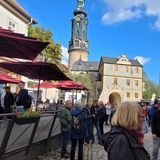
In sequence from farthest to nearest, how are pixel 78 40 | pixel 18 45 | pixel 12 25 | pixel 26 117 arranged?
pixel 78 40, pixel 12 25, pixel 26 117, pixel 18 45

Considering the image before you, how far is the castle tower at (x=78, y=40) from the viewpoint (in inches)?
4496

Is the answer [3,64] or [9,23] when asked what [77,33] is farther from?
[3,64]

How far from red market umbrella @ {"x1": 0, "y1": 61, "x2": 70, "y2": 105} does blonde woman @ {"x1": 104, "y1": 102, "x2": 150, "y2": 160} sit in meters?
8.74

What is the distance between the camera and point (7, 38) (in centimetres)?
718

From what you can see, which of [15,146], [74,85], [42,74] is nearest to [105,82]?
[74,85]

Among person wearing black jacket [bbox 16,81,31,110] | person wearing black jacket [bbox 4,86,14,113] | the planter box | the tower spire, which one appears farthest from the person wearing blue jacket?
the tower spire

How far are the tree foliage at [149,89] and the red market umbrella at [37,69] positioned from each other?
8701cm

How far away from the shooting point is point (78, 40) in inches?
4478

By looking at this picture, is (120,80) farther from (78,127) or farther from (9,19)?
(78,127)

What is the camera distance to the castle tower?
114188mm

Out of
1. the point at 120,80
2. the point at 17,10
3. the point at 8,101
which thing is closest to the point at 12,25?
the point at 17,10

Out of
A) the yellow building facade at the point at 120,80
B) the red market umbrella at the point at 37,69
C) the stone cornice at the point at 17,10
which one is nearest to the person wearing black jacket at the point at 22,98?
the red market umbrella at the point at 37,69

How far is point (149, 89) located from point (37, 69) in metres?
93.7

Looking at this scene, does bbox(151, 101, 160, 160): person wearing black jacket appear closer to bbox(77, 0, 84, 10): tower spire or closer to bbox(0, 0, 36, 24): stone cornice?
bbox(0, 0, 36, 24): stone cornice
